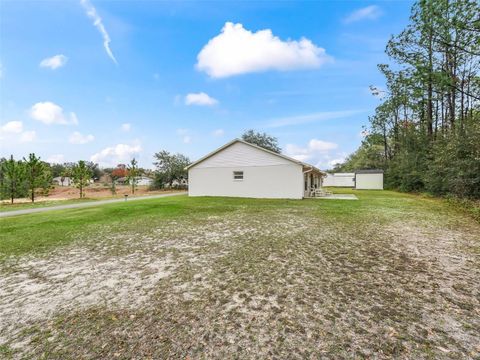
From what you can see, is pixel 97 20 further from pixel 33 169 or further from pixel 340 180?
pixel 340 180

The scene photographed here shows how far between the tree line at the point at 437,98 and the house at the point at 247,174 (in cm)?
925

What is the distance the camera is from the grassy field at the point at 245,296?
2.41m

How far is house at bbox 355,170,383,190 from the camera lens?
31.3m

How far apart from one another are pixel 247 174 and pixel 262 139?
979 inches

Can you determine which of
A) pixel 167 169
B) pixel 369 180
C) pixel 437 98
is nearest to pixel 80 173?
pixel 167 169

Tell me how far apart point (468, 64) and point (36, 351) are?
2886 cm

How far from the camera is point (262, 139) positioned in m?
41.8

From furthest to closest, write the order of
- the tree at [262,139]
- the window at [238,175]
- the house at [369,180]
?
the tree at [262,139] < the house at [369,180] < the window at [238,175]

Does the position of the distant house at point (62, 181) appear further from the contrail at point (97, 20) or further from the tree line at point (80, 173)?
the contrail at point (97, 20)

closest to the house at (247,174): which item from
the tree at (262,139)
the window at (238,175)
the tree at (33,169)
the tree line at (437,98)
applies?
the window at (238,175)

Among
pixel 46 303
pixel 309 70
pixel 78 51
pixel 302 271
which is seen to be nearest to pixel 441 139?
pixel 309 70

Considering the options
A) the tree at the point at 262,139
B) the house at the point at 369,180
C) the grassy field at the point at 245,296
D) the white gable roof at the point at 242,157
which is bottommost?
the grassy field at the point at 245,296

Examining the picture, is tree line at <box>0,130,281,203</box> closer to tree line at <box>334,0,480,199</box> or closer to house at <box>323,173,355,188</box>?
house at <box>323,173,355,188</box>

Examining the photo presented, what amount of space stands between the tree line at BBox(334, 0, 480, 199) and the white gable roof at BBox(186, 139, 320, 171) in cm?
925
